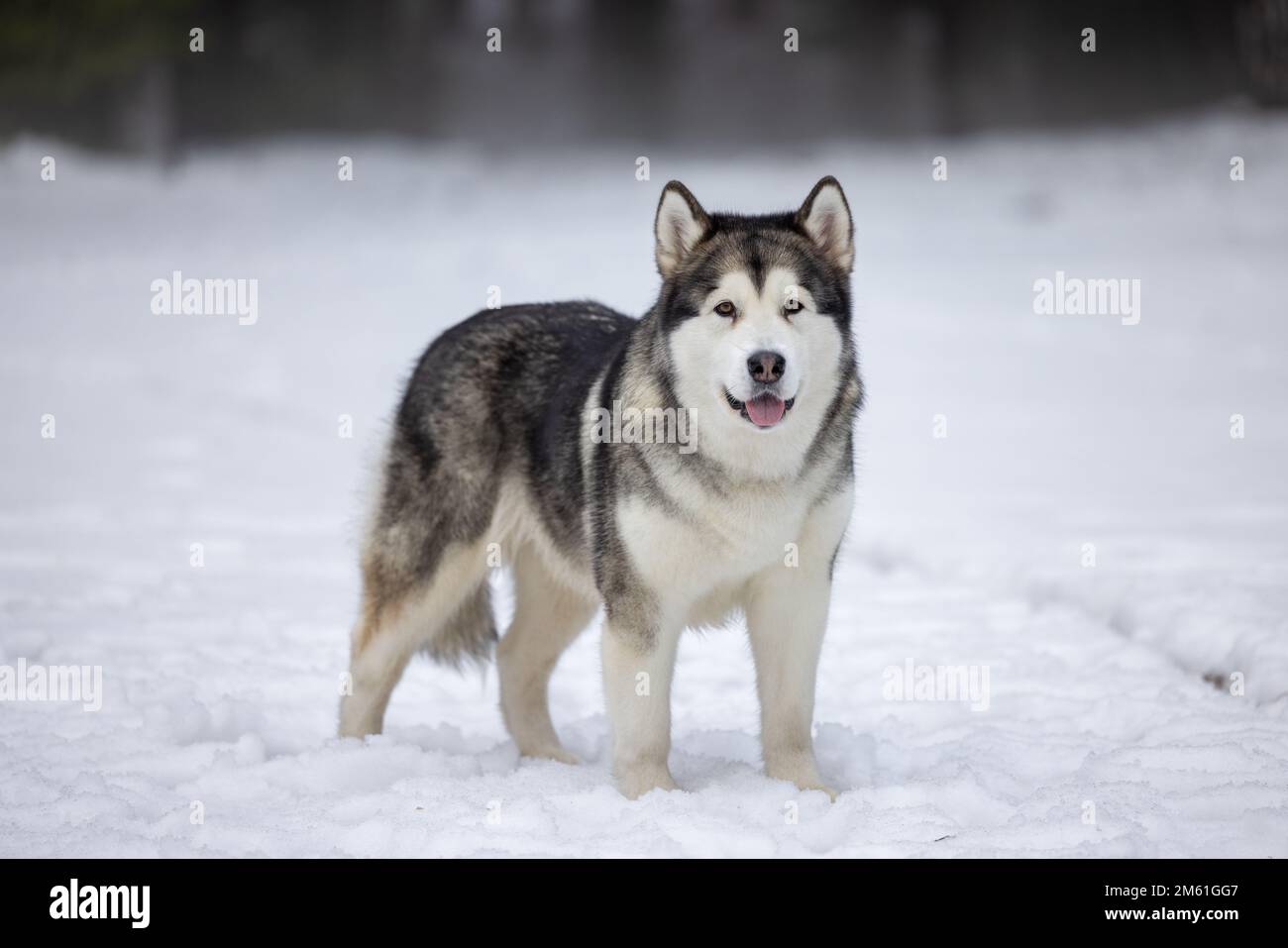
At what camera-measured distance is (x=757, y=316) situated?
3.82 metres

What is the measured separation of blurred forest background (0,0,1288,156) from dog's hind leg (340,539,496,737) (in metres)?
16.8

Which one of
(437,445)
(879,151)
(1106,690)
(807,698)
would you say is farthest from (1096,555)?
(879,151)

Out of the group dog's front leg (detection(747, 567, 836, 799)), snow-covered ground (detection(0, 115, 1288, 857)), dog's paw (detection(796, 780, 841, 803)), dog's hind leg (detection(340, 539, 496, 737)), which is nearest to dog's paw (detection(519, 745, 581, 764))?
snow-covered ground (detection(0, 115, 1288, 857))

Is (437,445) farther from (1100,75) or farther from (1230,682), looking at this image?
(1100,75)

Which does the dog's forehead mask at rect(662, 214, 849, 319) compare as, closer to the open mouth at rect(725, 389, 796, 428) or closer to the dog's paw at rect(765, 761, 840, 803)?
the open mouth at rect(725, 389, 796, 428)

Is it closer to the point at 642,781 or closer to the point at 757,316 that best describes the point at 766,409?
the point at 757,316

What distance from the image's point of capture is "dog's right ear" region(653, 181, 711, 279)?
4.09 m

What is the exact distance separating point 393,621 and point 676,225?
1.77 m

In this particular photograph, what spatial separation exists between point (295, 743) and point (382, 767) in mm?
622

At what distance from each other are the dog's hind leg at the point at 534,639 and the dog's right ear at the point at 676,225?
137 cm

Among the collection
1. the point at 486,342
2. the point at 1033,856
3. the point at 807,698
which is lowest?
the point at 1033,856

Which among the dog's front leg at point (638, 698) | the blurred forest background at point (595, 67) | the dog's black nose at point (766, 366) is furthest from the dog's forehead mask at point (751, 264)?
the blurred forest background at point (595, 67)

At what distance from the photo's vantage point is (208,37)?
21.0 meters

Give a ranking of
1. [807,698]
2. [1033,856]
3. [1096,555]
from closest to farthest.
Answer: [1033,856]
[807,698]
[1096,555]
